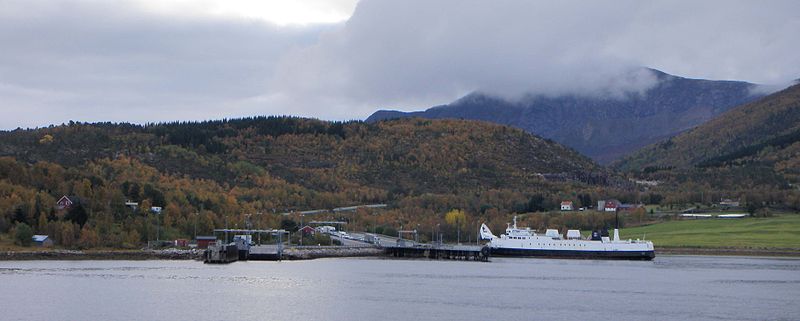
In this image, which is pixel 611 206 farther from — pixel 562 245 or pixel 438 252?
pixel 438 252

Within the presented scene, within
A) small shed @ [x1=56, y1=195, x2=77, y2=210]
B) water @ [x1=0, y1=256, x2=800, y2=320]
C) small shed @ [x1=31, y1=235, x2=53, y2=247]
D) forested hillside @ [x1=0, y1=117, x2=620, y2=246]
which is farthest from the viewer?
small shed @ [x1=56, y1=195, x2=77, y2=210]

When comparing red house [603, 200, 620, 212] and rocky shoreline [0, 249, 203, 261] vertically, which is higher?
red house [603, 200, 620, 212]

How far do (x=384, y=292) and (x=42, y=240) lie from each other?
53255mm

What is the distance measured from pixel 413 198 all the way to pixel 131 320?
5035 inches

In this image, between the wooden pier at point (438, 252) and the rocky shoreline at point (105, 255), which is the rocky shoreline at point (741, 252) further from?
the rocky shoreline at point (105, 255)

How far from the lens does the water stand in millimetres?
65812

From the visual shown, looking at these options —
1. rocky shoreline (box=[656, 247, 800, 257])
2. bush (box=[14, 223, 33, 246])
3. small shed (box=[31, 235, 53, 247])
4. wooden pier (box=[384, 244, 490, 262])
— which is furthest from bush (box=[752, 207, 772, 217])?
bush (box=[14, 223, 33, 246])

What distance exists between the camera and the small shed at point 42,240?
118625mm

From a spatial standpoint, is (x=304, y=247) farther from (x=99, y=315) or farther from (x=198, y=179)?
(x=99, y=315)

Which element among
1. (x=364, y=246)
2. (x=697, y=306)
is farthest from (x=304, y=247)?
(x=697, y=306)

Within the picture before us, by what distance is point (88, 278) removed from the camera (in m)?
86.4

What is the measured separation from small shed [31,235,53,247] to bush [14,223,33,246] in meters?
0.69

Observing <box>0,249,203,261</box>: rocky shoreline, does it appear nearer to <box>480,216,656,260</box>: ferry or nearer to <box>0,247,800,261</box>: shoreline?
<box>0,247,800,261</box>: shoreline

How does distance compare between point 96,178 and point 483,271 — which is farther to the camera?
point 96,178
